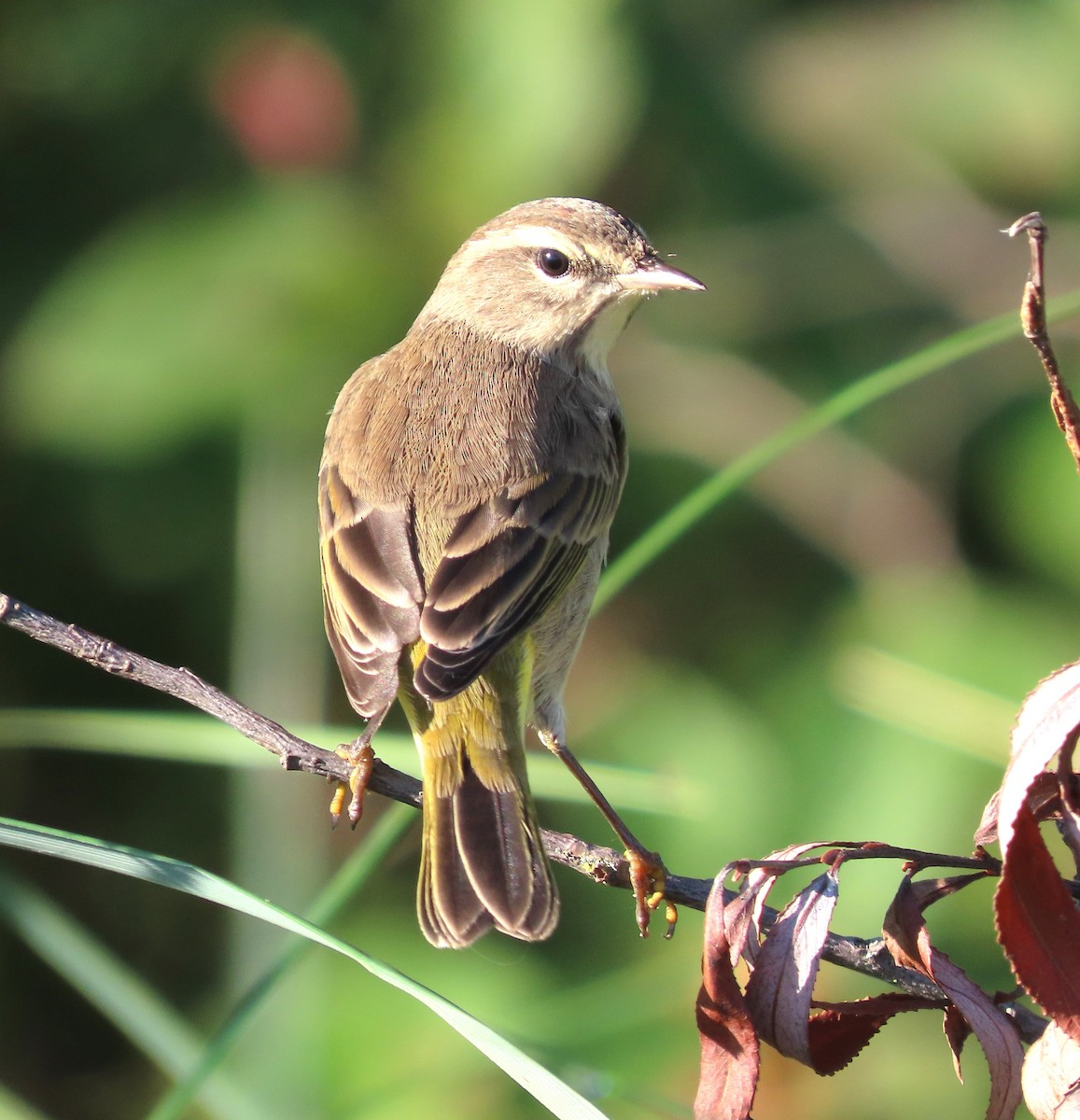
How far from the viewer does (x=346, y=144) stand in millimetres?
4922

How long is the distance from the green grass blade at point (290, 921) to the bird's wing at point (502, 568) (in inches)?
36.6

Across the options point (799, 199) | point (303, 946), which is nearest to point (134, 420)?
point (799, 199)

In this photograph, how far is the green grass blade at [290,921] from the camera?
1.80 meters

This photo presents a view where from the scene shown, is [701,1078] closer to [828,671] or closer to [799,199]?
[828,671]

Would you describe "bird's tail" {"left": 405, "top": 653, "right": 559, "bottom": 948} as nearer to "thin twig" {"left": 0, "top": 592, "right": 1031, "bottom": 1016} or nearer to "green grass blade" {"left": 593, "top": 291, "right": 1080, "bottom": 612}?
"thin twig" {"left": 0, "top": 592, "right": 1031, "bottom": 1016}

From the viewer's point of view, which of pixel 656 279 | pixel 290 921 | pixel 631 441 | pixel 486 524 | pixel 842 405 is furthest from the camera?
pixel 631 441

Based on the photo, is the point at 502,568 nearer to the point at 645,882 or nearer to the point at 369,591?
the point at 369,591

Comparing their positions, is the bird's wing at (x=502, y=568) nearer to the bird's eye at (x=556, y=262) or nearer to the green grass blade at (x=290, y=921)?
the bird's eye at (x=556, y=262)

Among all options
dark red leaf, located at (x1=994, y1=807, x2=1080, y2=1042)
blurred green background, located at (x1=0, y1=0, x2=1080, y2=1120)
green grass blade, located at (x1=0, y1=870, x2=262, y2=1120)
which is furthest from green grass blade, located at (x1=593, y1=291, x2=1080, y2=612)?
blurred green background, located at (x1=0, y1=0, x2=1080, y2=1120)

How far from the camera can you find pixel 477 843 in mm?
2865

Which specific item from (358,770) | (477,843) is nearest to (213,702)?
(358,770)

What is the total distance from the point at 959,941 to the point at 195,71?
369 cm

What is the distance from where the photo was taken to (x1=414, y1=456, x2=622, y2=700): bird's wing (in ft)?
9.63

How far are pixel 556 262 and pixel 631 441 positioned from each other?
1386mm
